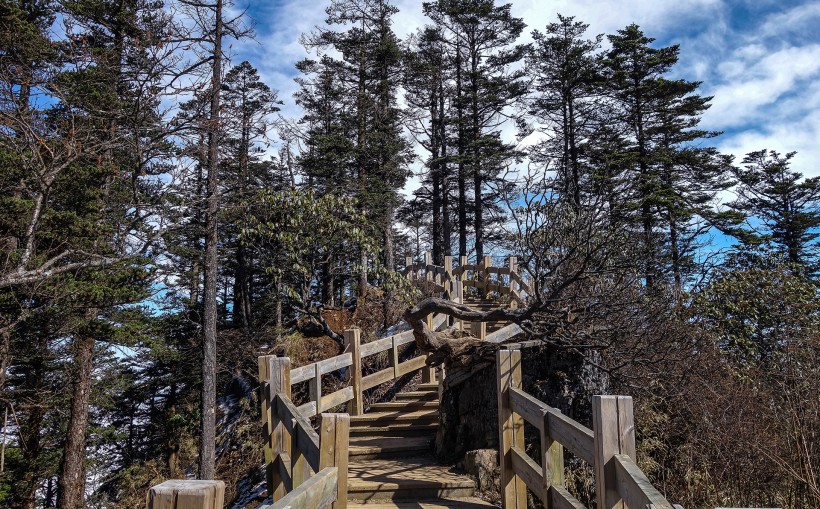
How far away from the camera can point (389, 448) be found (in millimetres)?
7691

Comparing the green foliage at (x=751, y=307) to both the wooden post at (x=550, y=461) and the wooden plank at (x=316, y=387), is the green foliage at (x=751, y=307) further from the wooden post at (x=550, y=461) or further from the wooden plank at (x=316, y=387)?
the wooden post at (x=550, y=461)

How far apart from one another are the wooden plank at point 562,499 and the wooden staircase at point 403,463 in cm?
174

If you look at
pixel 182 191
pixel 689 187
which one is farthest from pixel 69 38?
pixel 689 187

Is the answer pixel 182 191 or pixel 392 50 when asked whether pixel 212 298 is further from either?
pixel 392 50

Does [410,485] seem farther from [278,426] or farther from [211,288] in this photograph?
[211,288]

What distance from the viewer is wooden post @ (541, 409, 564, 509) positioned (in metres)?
3.97

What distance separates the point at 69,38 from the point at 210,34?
5.24 metres

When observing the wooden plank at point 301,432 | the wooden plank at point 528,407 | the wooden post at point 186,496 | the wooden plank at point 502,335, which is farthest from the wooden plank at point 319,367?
the wooden post at point 186,496

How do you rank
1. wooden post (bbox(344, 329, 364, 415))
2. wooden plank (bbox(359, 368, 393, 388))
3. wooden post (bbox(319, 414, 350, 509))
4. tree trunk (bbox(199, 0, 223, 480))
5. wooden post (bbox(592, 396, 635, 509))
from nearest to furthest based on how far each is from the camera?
wooden post (bbox(592, 396, 635, 509))
wooden post (bbox(319, 414, 350, 509))
wooden post (bbox(344, 329, 364, 415))
wooden plank (bbox(359, 368, 393, 388))
tree trunk (bbox(199, 0, 223, 480))

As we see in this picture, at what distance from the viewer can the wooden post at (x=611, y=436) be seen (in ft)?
9.62

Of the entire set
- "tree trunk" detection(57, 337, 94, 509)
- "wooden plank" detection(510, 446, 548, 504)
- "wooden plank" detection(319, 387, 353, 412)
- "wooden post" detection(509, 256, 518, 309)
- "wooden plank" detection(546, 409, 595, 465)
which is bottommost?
"tree trunk" detection(57, 337, 94, 509)

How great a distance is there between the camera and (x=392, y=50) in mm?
25469

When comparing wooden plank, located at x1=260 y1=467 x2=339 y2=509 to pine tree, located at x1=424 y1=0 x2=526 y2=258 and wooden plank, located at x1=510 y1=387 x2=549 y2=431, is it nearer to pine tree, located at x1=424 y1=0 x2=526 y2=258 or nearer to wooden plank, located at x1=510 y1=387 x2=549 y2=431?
wooden plank, located at x1=510 y1=387 x2=549 y2=431

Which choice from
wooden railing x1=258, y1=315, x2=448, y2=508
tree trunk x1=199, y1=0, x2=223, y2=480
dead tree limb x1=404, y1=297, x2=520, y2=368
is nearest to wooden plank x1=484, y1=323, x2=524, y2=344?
dead tree limb x1=404, y1=297, x2=520, y2=368
